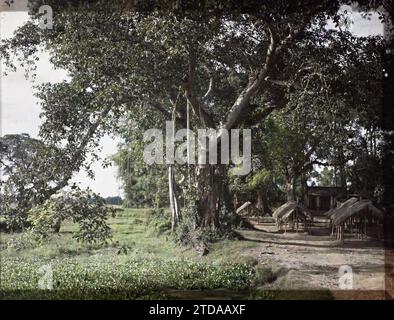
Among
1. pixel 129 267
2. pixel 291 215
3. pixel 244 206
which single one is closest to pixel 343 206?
pixel 291 215

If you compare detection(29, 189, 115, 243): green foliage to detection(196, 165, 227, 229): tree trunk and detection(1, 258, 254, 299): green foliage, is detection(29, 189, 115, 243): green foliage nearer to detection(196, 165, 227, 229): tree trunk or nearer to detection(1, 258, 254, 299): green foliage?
detection(1, 258, 254, 299): green foliage

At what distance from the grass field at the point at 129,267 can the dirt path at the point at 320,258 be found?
0.15m

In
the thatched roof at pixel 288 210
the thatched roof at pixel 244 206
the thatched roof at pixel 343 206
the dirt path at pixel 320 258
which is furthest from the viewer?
the thatched roof at pixel 244 206

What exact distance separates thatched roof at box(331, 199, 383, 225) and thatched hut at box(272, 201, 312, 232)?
0.27m

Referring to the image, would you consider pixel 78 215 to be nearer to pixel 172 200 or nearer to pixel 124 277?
pixel 124 277

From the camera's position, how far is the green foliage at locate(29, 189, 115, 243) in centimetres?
450

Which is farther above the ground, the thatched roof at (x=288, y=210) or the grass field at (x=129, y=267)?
the thatched roof at (x=288, y=210)

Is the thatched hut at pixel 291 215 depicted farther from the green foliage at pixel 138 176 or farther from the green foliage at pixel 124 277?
the green foliage at pixel 138 176

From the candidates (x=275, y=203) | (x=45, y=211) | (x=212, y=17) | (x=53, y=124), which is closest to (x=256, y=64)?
(x=212, y=17)

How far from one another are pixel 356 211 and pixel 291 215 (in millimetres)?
595

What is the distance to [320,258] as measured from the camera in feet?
14.1

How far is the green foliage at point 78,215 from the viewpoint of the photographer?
4500mm

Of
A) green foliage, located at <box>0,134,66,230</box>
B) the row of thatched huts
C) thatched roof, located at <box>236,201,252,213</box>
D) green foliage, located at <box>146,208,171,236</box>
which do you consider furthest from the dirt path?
green foliage, located at <box>0,134,66,230</box>

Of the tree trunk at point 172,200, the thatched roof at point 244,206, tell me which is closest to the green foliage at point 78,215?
the tree trunk at point 172,200
